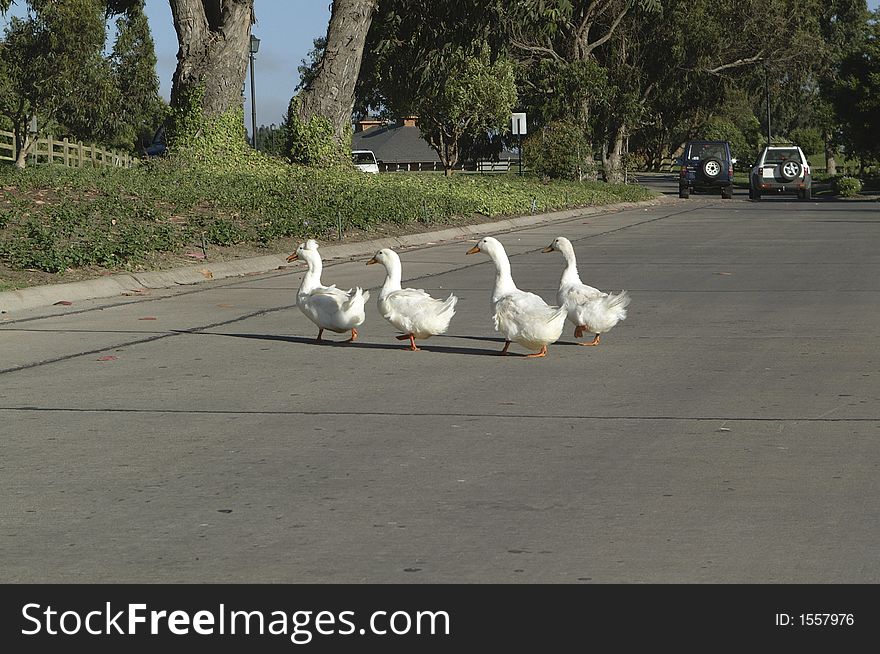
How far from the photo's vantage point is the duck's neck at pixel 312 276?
10992mm

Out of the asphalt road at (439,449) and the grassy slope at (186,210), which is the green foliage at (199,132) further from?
the asphalt road at (439,449)

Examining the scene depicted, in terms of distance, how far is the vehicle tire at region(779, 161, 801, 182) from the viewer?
151 feet

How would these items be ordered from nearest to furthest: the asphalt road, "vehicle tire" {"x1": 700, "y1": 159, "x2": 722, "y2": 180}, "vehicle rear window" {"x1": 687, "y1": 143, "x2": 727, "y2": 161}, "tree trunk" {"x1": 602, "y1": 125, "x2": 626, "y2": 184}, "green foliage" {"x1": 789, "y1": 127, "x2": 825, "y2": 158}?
1. the asphalt road
2. "vehicle tire" {"x1": 700, "y1": 159, "x2": 722, "y2": 180}
3. "vehicle rear window" {"x1": 687, "y1": 143, "x2": 727, "y2": 161}
4. "tree trunk" {"x1": 602, "y1": 125, "x2": 626, "y2": 184}
5. "green foliage" {"x1": 789, "y1": 127, "x2": 825, "y2": 158}

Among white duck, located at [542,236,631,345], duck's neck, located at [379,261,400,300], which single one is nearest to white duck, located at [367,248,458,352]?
duck's neck, located at [379,261,400,300]

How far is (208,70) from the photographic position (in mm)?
28359

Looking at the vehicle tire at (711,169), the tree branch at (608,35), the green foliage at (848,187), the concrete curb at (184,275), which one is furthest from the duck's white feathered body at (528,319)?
the tree branch at (608,35)

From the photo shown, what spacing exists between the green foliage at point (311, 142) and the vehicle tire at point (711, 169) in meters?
23.4

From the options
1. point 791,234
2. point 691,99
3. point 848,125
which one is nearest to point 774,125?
point 691,99

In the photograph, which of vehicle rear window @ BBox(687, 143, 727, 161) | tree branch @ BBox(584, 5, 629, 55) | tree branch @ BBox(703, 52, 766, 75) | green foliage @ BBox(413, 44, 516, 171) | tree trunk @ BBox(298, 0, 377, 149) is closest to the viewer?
tree trunk @ BBox(298, 0, 377, 149)

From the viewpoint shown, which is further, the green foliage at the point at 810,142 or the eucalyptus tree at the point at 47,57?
the green foliage at the point at 810,142

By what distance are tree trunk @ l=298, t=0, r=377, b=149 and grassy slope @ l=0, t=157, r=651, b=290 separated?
1.45 metres

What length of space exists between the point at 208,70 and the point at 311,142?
280cm

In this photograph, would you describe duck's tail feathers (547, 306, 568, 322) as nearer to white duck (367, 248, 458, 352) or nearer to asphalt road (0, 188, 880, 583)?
asphalt road (0, 188, 880, 583)

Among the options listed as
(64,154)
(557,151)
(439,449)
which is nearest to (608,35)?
(557,151)
